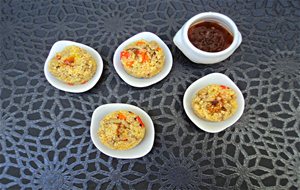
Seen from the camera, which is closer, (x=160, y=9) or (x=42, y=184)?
(x=42, y=184)

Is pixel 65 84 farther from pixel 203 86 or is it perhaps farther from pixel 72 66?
pixel 203 86

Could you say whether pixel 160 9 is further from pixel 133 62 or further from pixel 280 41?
pixel 280 41

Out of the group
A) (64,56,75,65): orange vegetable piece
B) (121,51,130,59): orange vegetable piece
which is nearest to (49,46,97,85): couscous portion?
(64,56,75,65): orange vegetable piece

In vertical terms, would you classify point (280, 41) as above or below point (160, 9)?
below

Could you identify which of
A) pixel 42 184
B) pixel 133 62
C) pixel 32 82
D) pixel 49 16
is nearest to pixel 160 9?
pixel 133 62

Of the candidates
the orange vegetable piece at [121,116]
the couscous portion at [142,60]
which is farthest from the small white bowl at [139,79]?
the orange vegetable piece at [121,116]

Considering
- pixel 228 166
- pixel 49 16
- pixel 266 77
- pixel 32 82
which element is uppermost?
pixel 49 16

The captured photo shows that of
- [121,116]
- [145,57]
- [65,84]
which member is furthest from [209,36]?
[65,84]
